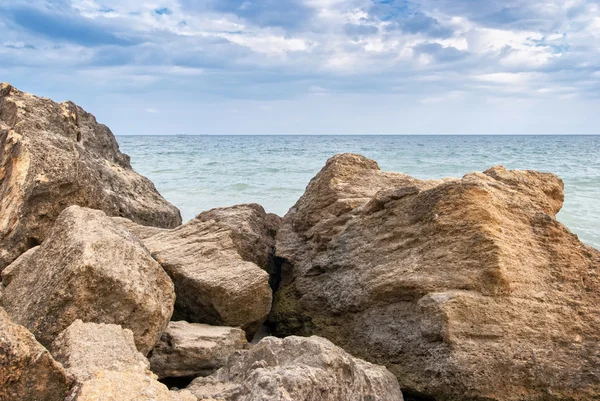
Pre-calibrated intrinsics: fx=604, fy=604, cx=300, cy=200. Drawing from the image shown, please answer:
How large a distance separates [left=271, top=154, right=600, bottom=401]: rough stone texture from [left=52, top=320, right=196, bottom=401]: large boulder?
2.05 metres

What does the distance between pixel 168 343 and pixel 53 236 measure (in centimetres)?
120

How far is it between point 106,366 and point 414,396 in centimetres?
238

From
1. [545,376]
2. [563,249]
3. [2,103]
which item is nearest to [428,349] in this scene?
[545,376]

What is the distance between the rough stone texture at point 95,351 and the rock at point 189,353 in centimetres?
78

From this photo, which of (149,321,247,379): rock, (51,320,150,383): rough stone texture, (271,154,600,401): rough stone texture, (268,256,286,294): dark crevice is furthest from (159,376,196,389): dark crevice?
(268,256,286,294): dark crevice

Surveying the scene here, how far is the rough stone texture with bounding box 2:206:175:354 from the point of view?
381 centimetres

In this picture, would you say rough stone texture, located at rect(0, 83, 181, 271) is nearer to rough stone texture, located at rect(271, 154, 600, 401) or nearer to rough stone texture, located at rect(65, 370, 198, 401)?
rough stone texture, located at rect(271, 154, 600, 401)

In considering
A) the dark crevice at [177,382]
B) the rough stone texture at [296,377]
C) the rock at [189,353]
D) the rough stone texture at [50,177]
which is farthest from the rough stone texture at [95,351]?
the rough stone texture at [50,177]

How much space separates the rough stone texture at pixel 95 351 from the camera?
3175 mm

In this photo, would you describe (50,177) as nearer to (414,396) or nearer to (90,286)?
(90,286)

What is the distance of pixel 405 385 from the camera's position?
451cm

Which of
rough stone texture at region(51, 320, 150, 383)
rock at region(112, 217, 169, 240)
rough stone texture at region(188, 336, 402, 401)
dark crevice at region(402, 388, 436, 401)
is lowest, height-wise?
dark crevice at region(402, 388, 436, 401)

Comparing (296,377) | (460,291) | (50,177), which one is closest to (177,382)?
(296,377)

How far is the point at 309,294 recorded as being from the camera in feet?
18.6
